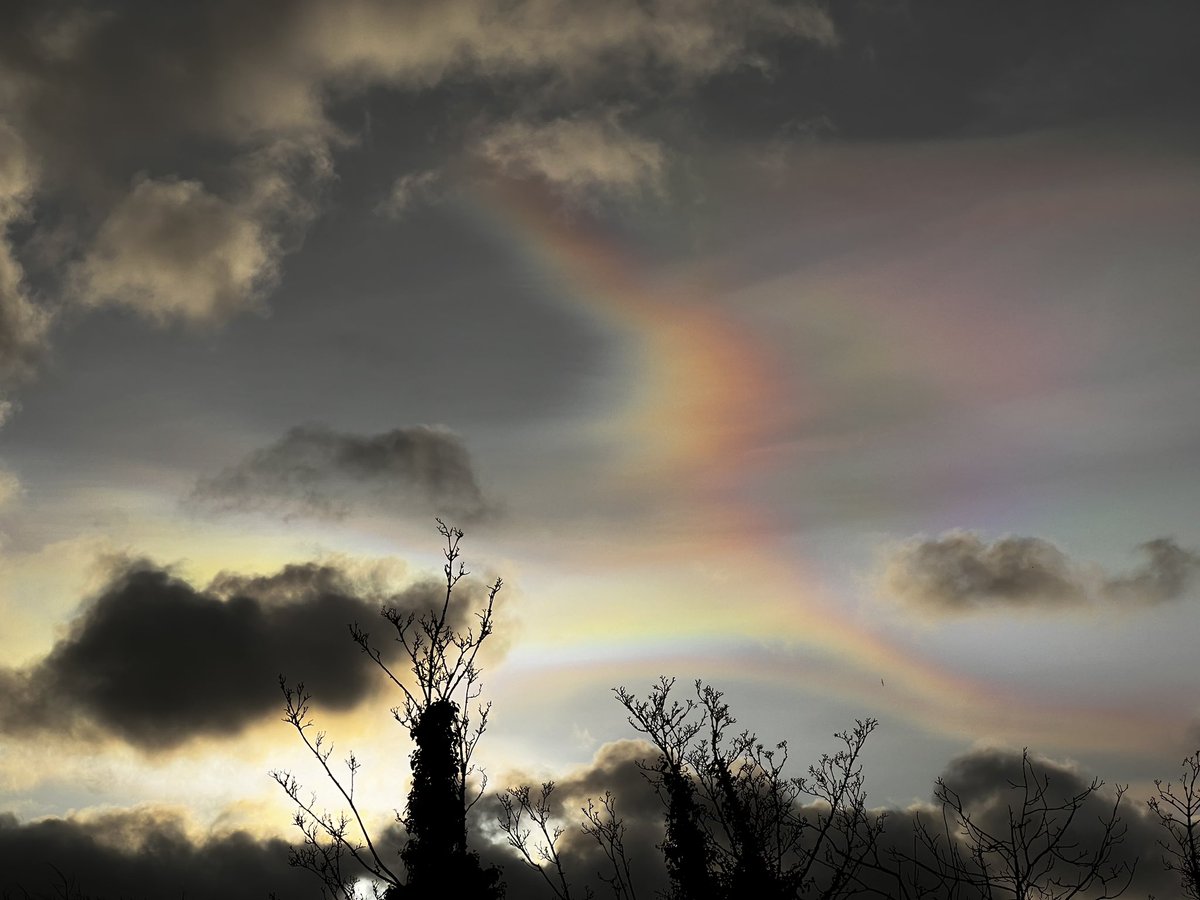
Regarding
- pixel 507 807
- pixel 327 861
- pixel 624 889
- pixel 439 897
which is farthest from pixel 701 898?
pixel 327 861

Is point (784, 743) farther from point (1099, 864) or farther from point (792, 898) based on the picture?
point (1099, 864)

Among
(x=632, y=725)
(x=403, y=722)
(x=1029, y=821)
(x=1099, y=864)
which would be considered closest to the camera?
(x=1099, y=864)

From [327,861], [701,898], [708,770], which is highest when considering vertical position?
[708,770]

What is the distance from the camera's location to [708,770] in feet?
80.6

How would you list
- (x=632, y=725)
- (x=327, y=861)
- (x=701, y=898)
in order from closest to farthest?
(x=327, y=861) → (x=632, y=725) → (x=701, y=898)

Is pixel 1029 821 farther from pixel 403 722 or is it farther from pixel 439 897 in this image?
pixel 439 897

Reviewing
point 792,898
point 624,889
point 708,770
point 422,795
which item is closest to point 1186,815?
point 792,898

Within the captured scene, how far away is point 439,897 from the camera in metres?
28.3

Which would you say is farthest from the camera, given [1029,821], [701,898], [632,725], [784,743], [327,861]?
[701,898]

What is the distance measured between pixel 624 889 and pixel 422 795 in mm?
15426

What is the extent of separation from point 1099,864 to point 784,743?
14341 mm

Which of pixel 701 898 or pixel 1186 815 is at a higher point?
pixel 1186 815

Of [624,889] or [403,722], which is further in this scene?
[624,889]

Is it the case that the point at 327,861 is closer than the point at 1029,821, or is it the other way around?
the point at 1029,821
